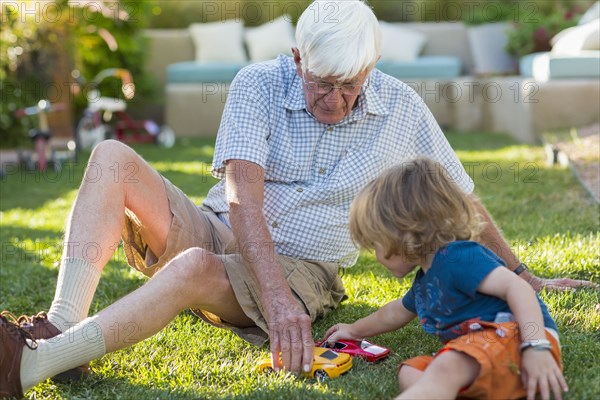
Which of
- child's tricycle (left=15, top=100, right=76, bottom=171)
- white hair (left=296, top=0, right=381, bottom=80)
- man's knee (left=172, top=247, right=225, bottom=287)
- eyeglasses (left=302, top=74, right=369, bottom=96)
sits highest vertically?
white hair (left=296, top=0, right=381, bottom=80)

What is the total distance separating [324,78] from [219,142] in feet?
1.19

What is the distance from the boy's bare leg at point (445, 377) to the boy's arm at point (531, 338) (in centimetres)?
10

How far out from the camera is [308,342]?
6.09 ft

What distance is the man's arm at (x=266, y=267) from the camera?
1.86 metres

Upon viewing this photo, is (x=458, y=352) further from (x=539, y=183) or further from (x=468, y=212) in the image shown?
(x=539, y=183)

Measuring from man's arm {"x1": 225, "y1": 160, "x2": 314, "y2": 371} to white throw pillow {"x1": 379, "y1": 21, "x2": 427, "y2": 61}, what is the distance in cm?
638

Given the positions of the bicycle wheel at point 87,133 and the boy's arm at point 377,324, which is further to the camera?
the bicycle wheel at point 87,133

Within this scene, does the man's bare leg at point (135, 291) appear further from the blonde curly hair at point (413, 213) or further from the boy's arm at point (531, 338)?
the boy's arm at point (531, 338)

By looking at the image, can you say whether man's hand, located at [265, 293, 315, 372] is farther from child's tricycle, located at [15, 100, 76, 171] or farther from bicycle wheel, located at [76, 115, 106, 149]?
bicycle wheel, located at [76, 115, 106, 149]

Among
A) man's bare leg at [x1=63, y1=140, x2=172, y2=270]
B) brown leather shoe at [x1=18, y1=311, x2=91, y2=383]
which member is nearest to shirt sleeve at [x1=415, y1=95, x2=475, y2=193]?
man's bare leg at [x1=63, y1=140, x2=172, y2=270]

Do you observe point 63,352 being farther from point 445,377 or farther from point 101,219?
point 445,377

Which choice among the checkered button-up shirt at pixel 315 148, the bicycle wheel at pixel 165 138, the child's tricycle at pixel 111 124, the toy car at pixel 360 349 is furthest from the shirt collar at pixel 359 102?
the bicycle wheel at pixel 165 138

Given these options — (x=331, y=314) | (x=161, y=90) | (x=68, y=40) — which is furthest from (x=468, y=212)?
(x=161, y=90)

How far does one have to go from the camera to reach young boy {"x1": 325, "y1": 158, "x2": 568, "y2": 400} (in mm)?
1550
